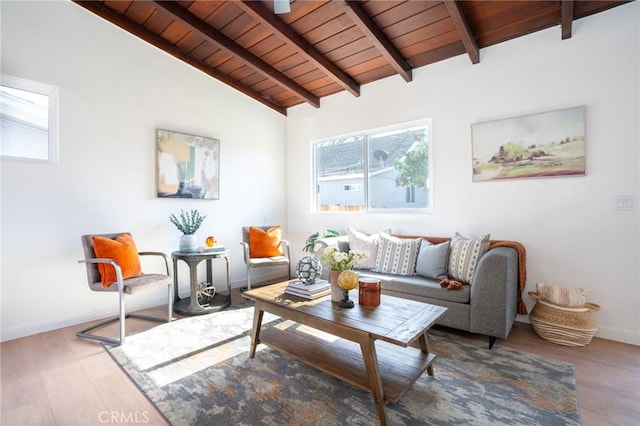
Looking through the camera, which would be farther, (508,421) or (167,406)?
(167,406)

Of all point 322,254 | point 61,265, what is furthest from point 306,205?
point 61,265

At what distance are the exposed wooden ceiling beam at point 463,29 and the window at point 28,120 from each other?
143 inches

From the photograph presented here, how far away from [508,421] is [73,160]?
4.00 m

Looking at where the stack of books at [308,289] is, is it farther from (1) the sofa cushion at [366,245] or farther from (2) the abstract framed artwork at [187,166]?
(2) the abstract framed artwork at [187,166]

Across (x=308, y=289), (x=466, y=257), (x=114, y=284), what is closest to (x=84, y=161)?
(x=114, y=284)

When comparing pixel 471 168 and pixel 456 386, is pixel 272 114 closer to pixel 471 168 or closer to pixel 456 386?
pixel 471 168

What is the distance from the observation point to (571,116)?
107 inches

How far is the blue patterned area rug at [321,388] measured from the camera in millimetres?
1670

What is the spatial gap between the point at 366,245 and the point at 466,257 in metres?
1.08

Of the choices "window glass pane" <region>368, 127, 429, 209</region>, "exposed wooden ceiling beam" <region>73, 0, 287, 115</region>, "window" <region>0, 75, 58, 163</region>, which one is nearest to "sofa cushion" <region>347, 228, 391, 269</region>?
"window glass pane" <region>368, 127, 429, 209</region>

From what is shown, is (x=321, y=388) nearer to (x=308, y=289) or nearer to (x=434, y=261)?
(x=308, y=289)

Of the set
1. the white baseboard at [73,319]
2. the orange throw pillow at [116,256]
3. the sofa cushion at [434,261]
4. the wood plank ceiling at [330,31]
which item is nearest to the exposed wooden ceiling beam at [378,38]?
the wood plank ceiling at [330,31]

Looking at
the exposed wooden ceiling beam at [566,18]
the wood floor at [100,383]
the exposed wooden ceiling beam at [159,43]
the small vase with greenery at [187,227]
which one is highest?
the exposed wooden ceiling beam at [159,43]

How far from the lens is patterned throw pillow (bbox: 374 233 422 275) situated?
318 cm
